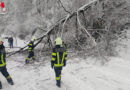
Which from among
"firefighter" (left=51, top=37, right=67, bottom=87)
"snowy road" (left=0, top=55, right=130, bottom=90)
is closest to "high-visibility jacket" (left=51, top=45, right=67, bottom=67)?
"firefighter" (left=51, top=37, right=67, bottom=87)

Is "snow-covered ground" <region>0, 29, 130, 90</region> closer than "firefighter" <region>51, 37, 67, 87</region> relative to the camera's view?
No

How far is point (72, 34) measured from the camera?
299 inches

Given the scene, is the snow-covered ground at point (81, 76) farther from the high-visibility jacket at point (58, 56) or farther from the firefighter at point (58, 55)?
the high-visibility jacket at point (58, 56)

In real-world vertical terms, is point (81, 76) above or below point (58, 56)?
below

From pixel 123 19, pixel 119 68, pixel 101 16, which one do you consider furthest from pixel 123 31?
pixel 119 68

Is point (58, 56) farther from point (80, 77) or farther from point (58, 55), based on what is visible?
point (80, 77)

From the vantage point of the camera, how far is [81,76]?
447 cm

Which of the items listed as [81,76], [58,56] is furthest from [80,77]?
[58,56]

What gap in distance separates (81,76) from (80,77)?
0.09 m

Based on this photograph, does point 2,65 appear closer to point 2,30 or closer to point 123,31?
point 123,31

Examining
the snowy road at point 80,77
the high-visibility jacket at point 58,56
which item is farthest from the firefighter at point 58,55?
the snowy road at point 80,77

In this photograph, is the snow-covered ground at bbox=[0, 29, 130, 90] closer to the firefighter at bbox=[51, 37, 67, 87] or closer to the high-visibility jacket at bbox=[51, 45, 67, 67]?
the firefighter at bbox=[51, 37, 67, 87]

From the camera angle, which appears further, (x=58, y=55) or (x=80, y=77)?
(x=80, y=77)

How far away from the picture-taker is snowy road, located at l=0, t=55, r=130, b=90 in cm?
385
